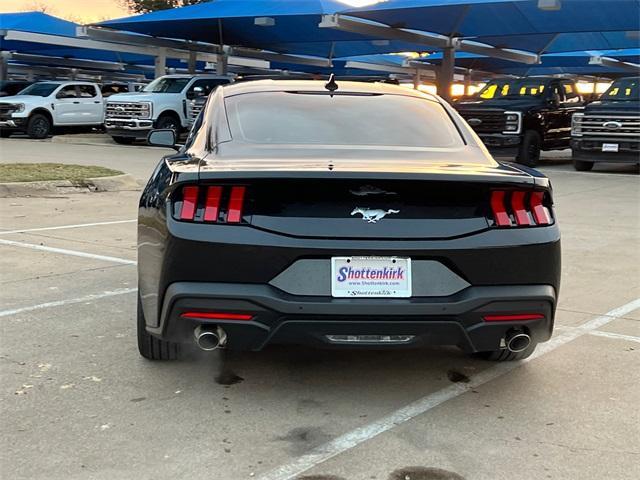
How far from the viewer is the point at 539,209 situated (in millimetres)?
3719

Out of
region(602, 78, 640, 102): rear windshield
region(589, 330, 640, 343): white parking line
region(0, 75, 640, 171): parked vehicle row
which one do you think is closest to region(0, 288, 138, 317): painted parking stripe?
region(589, 330, 640, 343): white parking line

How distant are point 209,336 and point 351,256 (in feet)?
2.37

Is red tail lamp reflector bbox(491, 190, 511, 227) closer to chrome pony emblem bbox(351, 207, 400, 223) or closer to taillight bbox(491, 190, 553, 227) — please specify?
taillight bbox(491, 190, 553, 227)

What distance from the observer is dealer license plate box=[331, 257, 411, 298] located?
3443mm

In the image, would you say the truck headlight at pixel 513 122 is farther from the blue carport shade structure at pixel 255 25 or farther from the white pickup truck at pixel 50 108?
the white pickup truck at pixel 50 108

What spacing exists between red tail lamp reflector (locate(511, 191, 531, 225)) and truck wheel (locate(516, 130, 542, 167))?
1373cm

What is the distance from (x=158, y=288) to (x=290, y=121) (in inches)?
54.8

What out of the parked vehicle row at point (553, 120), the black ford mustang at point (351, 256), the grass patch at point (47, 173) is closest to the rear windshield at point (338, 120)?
the black ford mustang at point (351, 256)

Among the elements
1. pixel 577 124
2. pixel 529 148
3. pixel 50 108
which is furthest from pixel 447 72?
pixel 50 108

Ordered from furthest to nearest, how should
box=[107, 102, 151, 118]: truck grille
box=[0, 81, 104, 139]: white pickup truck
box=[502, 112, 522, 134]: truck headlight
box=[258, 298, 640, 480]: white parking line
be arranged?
box=[0, 81, 104, 139]: white pickup truck
box=[107, 102, 151, 118]: truck grille
box=[502, 112, 522, 134]: truck headlight
box=[258, 298, 640, 480]: white parking line

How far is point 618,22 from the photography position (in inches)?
794

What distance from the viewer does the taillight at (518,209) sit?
360 centimetres

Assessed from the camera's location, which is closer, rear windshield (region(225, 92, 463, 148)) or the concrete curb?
rear windshield (region(225, 92, 463, 148))

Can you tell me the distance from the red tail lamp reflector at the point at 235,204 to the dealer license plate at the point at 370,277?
455 millimetres
